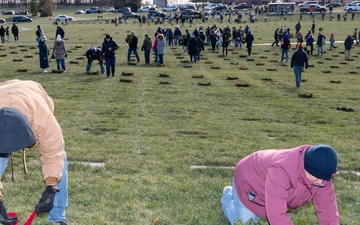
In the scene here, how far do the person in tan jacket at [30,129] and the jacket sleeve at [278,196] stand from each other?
1.84m

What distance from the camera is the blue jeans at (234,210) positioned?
4.68 m

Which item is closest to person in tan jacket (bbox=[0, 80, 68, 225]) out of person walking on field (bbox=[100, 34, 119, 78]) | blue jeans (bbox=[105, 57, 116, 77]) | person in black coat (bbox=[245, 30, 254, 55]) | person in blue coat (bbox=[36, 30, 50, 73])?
person walking on field (bbox=[100, 34, 119, 78])

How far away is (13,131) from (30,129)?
137mm

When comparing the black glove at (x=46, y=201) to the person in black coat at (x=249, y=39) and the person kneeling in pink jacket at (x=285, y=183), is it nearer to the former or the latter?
the person kneeling in pink jacket at (x=285, y=183)

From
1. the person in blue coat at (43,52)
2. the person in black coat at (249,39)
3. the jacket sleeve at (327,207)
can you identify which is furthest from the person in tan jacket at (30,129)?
the person in black coat at (249,39)

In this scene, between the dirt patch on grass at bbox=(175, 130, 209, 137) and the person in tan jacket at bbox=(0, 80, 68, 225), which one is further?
the dirt patch on grass at bbox=(175, 130, 209, 137)

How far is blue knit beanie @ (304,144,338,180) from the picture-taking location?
11.1 ft

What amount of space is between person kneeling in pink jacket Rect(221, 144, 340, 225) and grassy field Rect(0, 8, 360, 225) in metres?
0.38

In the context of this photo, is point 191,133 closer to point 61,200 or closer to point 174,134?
point 174,134

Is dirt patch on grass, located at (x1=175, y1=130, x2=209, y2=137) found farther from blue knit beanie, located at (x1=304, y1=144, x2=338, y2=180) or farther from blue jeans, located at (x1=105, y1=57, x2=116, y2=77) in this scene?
blue jeans, located at (x1=105, y1=57, x2=116, y2=77)

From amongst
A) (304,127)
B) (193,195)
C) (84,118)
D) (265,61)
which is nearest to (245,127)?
(304,127)

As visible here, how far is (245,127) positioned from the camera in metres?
10.9

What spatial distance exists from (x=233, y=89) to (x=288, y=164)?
1369 cm

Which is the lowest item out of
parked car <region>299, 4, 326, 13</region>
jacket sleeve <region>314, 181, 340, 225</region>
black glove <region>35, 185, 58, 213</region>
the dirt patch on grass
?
the dirt patch on grass
